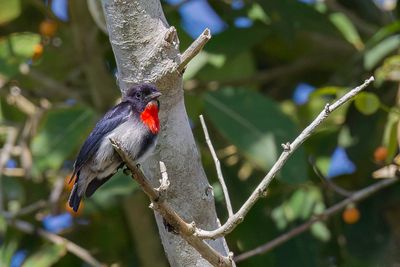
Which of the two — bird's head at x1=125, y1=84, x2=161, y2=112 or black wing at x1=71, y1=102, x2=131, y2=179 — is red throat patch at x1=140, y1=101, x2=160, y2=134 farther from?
black wing at x1=71, y1=102, x2=131, y2=179

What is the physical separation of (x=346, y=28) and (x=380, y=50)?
401 mm

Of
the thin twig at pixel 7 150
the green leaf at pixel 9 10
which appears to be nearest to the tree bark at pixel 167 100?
the thin twig at pixel 7 150

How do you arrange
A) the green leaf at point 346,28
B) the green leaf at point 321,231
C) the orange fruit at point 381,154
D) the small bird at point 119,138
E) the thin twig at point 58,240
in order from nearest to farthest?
the small bird at point 119,138 → the orange fruit at point 381,154 → the thin twig at point 58,240 → the green leaf at point 346,28 → the green leaf at point 321,231

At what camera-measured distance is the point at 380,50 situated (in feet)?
13.7

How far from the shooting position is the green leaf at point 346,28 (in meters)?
4.55

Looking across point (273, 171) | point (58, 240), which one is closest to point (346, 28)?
point (58, 240)

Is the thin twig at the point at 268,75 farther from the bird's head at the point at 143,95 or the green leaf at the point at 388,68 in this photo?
the bird's head at the point at 143,95

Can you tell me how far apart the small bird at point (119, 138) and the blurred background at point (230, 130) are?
113 centimetres

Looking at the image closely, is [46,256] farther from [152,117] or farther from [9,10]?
[152,117]

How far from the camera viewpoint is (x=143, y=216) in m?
4.61

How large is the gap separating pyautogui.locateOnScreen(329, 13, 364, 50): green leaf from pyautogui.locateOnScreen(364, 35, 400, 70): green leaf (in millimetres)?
284

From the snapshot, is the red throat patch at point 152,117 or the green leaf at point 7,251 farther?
the green leaf at point 7,251

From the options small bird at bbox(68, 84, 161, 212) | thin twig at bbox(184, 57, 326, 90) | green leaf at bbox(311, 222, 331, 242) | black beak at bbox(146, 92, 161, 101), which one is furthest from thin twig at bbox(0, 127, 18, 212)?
black beak at bbox(146, 92, 161, 101)

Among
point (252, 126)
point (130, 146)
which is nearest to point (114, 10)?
point (130, 146)
